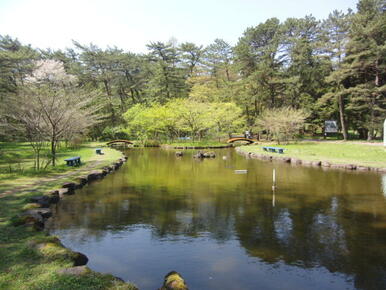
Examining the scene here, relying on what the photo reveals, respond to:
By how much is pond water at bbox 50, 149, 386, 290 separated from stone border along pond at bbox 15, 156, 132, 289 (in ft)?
1.19

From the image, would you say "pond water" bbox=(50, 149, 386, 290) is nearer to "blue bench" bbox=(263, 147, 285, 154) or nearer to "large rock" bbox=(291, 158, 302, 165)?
"large rock" bbox=(291, 158, 302, 165)

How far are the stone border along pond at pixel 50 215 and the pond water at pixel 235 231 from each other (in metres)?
0.36

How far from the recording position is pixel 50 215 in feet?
29.4

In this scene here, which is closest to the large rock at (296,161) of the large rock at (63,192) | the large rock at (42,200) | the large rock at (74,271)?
the large rock at (63,192)

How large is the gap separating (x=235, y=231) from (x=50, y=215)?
5469 mm

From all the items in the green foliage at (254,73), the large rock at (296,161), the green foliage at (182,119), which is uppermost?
the green foliage at (254,73)

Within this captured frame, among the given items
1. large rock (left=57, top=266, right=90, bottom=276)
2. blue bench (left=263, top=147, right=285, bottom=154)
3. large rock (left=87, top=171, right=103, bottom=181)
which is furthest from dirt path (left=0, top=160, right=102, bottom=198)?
blue bench (left=263, top=147, right=285, bottom=154)

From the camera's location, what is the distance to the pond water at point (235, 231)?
18.9 feet

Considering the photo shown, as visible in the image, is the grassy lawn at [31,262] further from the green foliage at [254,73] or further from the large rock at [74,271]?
the green foliage at [254,73]

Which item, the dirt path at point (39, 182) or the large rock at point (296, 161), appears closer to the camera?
the dirt path at point (39, 182)

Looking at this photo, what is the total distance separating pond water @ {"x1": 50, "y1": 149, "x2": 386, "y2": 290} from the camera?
5.75 meters

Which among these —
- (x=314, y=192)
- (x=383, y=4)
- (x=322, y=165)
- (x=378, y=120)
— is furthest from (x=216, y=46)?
(x=314, y=192)

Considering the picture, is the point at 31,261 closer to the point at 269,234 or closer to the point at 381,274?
the point at 269,234

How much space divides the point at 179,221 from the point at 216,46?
43.6m
